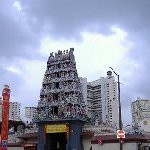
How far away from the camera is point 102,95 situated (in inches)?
5443

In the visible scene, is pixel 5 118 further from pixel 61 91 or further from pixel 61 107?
pixel 61 91

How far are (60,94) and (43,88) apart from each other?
13.9 feet

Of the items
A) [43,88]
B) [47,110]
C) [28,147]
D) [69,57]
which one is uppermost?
[69,57]

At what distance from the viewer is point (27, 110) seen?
476 ft

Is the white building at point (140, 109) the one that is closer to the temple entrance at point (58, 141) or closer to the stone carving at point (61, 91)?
the temple entrance at point (58, 141)

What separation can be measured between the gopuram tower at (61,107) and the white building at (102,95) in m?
61.4

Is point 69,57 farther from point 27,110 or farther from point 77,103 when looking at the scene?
point 27,110

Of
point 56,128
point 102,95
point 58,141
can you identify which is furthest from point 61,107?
point 102,95

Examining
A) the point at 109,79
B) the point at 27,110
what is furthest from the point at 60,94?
the point at 27,110

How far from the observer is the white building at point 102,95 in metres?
132

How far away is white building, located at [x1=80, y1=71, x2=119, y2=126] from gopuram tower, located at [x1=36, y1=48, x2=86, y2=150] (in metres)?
61.4

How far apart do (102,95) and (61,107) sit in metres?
72.8

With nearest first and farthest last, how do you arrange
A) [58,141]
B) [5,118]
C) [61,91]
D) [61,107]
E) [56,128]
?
[5,118] < [56,128] < [61,107] < [61,91] < [58,141]

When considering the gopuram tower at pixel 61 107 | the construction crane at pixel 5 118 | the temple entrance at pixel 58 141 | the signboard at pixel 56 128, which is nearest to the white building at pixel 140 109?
the temple entrance at pixel 58 141
